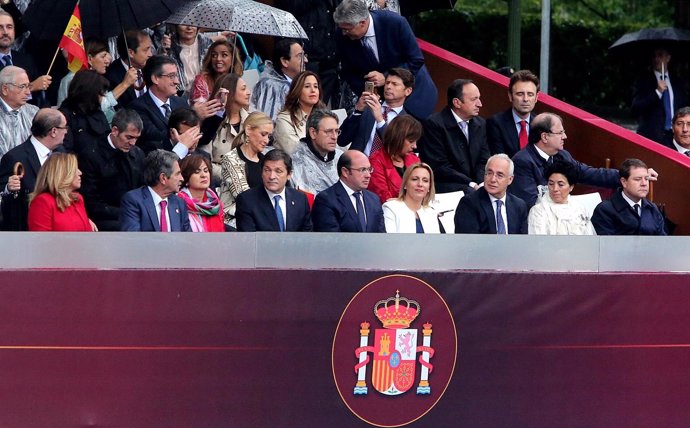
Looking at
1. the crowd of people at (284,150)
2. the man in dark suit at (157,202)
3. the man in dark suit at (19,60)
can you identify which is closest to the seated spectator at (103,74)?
the crowd of people at (284,150)

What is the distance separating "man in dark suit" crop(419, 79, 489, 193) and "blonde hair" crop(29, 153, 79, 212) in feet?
9.40

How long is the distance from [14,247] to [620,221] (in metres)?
3.89

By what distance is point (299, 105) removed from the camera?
11055 millimetres

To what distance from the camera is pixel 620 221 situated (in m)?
10.5

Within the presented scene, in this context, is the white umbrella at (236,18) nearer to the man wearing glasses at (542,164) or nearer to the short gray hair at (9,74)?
the short gray hair at (9,74)

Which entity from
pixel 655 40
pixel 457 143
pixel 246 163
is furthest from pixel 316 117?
pixel 655 40

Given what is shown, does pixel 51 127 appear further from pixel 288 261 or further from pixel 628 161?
pixel 628 161

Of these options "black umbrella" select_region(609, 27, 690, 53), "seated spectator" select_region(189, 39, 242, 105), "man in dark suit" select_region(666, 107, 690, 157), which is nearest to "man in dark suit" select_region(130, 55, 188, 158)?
"seated spectator" select_region(189, 39, 242, 105)

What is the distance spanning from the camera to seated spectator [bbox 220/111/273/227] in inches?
406

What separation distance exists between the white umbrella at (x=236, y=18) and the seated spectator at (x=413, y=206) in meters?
1.60

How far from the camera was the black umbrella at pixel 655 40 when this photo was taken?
15.4 metres

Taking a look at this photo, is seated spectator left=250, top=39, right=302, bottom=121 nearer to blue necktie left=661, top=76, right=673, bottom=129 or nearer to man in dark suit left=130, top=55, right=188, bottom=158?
man in dark suit left=130, top=55, right=188, bottom=158

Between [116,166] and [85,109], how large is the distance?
0.50 metres

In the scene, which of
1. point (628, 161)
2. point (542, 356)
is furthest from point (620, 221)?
point (542, 356)
